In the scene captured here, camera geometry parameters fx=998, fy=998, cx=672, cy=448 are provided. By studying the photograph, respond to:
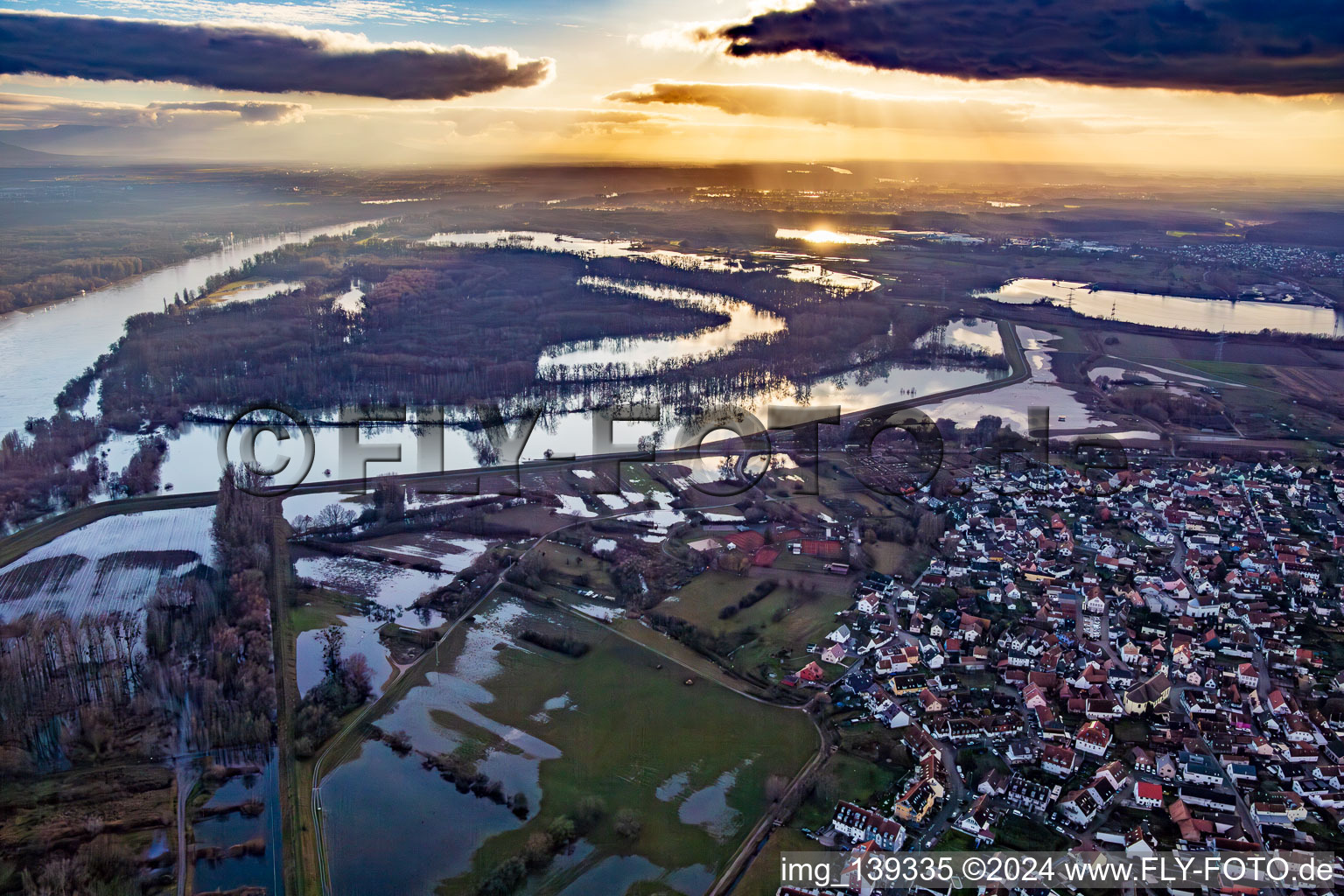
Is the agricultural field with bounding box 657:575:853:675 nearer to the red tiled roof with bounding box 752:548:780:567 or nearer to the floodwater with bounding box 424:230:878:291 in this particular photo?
the red tiled roof with bounding box 752:548:780:567

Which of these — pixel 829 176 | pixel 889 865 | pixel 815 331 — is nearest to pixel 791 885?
pixel 889 865

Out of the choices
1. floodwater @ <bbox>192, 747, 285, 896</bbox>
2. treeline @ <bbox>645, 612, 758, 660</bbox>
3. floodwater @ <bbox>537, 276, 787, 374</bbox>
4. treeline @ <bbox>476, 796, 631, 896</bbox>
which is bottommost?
floodwater @ <bbox>192, 747, 285, 896</bbox>

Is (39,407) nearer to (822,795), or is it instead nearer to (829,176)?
(822,795)

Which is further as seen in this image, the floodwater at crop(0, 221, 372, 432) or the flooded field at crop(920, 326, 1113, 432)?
the floodwater at crop(0, 221, 372, 432)

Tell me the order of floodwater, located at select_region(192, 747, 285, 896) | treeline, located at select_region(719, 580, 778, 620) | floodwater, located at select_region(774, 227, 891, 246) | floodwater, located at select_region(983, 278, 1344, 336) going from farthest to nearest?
floodwater, located at select_region(774, 227, 891, 246), floodwater, located at select_region(983, 278, 1344, 336), treeline, located at select_region(719, 580, 778, 620), floodwater, located at select_region(192, 747, 285, 896)

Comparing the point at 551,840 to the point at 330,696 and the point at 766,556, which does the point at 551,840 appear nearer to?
the point at 330,696

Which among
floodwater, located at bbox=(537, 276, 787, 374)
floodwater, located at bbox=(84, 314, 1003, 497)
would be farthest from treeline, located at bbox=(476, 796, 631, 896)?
floodwater, located at bbox=(537, 276, 787, 374)
